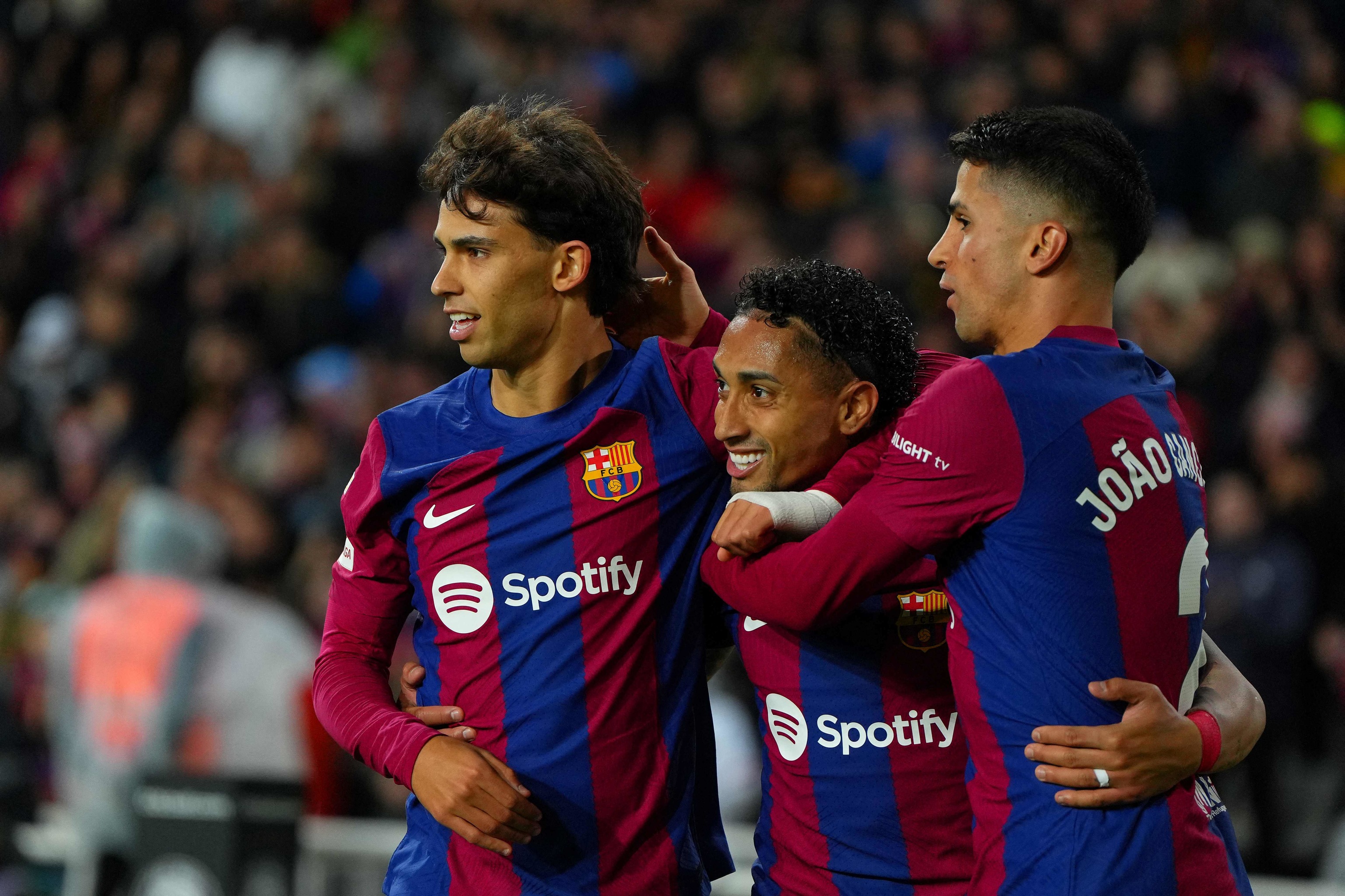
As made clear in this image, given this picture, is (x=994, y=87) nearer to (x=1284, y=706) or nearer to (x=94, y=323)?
(x=1284, y=706)

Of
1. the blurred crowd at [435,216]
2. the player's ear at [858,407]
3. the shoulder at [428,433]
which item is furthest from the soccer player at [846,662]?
the blurred crowd at [435,216]

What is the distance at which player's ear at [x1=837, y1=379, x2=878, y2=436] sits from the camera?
290 cm

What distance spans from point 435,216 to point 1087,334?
7980 millimetres

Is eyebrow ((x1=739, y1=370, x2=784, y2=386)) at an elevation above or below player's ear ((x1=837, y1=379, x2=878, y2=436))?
above

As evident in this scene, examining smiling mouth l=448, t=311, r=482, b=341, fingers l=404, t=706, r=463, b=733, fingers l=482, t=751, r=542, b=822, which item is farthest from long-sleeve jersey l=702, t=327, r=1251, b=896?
smiling mouth l=448, t=311, r=482, b=341

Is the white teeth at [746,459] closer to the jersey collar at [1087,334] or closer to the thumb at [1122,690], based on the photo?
the jersey collar at [1087,334]

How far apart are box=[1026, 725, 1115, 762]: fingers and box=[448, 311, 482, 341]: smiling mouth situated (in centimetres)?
131

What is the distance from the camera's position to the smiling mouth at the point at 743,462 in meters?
2.88

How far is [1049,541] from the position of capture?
2.54 meters

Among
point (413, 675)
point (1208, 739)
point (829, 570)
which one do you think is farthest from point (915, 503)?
point (413, 675)

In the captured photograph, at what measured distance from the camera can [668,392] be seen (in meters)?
3.11

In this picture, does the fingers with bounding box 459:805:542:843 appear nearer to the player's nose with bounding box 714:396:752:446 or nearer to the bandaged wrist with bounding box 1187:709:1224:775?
the player's nose with bounding box 714:396:752:446

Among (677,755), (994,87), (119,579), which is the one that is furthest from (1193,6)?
(677,755)

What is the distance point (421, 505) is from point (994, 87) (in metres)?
6.57
